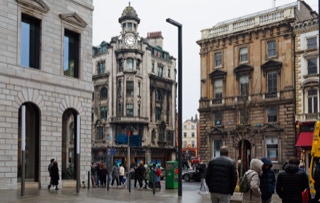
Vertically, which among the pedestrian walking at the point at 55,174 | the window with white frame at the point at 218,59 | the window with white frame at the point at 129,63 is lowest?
the pedestrian walking at the point at 55,174

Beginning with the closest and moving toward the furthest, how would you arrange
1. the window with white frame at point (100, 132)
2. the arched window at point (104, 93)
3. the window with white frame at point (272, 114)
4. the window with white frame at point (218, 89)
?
1. the window with white frame at point (272, 114)
2. the window with white frame at point (218, 89)
3. the window with white frame at point (100, 132)
4. the arched window at point (104, 93)

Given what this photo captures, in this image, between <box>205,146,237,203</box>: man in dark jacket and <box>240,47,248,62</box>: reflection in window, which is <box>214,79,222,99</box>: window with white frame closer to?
<box>240,47,248,62</box>: reflection in window

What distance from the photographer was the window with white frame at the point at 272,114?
143 ft

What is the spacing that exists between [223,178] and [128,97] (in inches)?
2244

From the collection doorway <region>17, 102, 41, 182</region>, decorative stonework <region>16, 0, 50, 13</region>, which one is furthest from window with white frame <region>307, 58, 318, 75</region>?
doorway <region>17, 102, 41, 182</region>

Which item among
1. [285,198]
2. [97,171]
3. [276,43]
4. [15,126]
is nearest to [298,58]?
[276,43]

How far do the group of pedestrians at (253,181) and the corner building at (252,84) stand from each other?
103 feet

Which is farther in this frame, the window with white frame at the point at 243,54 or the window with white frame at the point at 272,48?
the window with white frame at the point at 243,54

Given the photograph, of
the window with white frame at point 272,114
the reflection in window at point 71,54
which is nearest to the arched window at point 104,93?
the window with white frame at point 272,114

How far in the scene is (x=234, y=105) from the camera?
45.8m

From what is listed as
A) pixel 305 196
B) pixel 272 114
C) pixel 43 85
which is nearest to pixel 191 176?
pixel 272 114

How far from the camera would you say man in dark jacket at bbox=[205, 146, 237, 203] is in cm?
946

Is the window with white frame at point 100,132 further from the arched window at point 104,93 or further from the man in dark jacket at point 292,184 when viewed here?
the man in dark jacket at point 292,184

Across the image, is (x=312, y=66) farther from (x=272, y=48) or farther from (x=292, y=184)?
(x=292, y=184)
